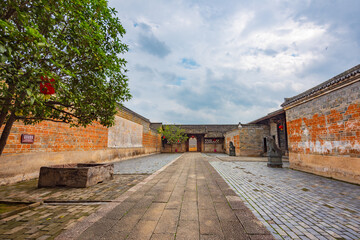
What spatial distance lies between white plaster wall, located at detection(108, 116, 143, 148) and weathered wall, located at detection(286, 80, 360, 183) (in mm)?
10434

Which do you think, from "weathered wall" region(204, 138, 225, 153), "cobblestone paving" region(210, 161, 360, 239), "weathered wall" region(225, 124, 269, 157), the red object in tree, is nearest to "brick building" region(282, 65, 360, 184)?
"cobblestone paving" region(210, 161, 360, 239)

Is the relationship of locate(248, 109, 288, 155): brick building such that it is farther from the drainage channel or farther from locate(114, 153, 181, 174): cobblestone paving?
the drainage channel

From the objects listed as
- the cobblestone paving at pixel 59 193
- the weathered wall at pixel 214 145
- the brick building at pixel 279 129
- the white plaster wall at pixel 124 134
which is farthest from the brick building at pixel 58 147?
the weathered wall at pixel 214 145

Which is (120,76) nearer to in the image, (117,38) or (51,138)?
(117,38)

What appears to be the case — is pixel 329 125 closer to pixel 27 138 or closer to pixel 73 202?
pixel 73 202

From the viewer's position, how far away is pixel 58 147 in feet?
21.0

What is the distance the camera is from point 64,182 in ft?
14.0

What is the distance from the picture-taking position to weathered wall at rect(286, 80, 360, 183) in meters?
4.95

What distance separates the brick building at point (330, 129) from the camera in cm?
495

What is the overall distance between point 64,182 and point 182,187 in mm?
3198

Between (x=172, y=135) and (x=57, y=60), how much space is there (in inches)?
937

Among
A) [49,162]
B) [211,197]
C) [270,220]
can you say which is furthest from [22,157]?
[270,220]

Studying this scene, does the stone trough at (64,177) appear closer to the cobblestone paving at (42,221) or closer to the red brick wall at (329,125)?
the cobblestone paving at (42,221)

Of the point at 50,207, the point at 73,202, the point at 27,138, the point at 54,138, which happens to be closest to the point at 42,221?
the point at 50,207
